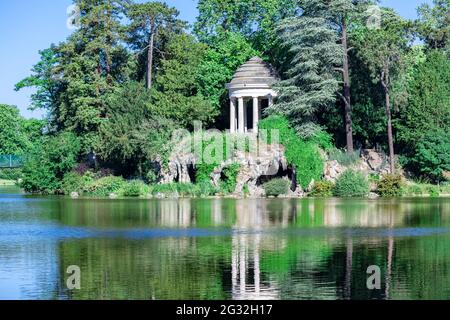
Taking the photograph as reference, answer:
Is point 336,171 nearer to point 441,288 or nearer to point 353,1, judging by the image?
point 353,1

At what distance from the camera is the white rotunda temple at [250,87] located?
57.7 m

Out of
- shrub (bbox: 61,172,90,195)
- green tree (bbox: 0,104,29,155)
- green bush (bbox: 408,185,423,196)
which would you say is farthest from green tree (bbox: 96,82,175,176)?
green tree (bbox: 0,104,29,155)

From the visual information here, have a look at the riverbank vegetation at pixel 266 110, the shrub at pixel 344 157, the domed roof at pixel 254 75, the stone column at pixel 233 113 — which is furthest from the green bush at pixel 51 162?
the shrub at pixel 344 157

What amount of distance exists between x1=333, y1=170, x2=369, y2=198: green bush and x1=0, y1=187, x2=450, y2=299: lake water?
8.36 m

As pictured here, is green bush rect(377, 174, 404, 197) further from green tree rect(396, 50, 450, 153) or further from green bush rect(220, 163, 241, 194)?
green bush rect(220, 163, 241, 194)

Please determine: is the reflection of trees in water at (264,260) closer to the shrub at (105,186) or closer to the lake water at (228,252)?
the lake water at (228,252)

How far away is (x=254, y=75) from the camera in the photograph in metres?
57.9

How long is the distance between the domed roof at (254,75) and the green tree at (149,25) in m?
7.80

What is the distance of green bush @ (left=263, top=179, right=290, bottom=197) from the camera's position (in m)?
52.6

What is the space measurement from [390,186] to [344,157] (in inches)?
139

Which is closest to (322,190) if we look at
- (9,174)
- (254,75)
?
(254,75)
